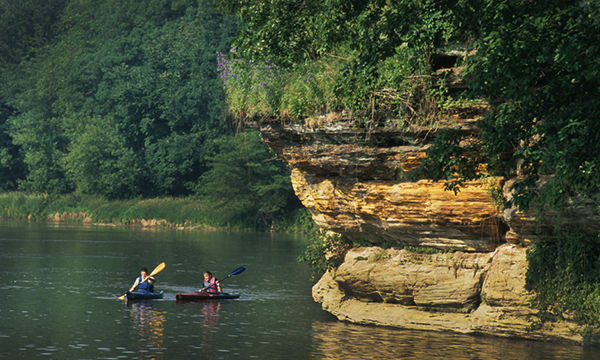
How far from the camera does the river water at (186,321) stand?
55.3ft

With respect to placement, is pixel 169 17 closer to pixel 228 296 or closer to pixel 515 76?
pixel 228 296

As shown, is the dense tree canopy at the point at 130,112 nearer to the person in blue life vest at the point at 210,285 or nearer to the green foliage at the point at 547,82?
the person in blue life vest at the point at 210,285

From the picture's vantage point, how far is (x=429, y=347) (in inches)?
677

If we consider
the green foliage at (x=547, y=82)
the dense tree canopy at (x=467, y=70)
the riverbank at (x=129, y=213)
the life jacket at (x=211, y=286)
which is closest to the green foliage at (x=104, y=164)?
the riverbank at (x=129, y=213)

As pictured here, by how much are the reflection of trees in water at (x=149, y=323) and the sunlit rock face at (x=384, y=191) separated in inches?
188

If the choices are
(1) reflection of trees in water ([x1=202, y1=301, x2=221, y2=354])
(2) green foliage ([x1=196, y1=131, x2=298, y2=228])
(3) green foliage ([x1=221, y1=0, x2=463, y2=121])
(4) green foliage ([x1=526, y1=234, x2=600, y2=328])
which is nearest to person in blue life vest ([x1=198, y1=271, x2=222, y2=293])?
(1) reflection of trees in water ([x1=202, y1=301, x2=221, y2=354])

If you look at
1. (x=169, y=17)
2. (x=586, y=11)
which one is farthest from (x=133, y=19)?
(x=586, y=11)

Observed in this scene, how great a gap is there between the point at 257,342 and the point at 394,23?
7.27m

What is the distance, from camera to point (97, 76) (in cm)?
7762

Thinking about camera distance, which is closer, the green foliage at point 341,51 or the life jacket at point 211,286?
the green foliage at point 341,51

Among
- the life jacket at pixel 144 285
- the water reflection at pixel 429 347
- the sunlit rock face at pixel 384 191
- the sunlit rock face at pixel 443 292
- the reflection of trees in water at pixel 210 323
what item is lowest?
the reflection of trees in water at pixel 210 323

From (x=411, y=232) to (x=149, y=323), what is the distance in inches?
263

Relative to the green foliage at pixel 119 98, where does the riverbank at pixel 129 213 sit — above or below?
below

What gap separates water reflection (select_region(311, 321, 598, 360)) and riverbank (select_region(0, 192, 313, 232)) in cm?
4010
